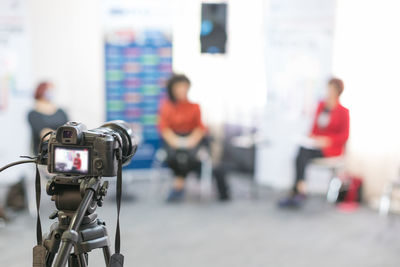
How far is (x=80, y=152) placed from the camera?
1433 millimetres

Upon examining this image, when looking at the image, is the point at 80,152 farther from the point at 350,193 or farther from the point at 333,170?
the point at 350,193

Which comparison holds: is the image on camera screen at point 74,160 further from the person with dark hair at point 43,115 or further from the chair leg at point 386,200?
the chair leg at point 386,200

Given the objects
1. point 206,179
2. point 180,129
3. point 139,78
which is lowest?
point 206,179

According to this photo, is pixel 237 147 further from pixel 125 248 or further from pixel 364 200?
pixel 125 248

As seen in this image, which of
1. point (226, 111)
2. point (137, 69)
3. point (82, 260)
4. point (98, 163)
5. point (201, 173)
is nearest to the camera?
point (98, 163)

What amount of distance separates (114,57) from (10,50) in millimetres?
1125

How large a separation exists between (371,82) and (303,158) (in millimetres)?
983

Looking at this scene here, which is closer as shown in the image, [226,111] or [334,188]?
[334,188]

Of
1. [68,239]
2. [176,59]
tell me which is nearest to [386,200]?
[176,59]

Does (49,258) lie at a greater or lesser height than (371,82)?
lesser

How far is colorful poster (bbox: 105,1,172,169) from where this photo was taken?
536cm

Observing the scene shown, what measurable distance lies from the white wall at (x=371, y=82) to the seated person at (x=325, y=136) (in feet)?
0.88

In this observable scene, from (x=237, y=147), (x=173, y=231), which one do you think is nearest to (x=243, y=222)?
(x=173, y=231)

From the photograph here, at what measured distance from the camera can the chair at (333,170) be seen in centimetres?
445
